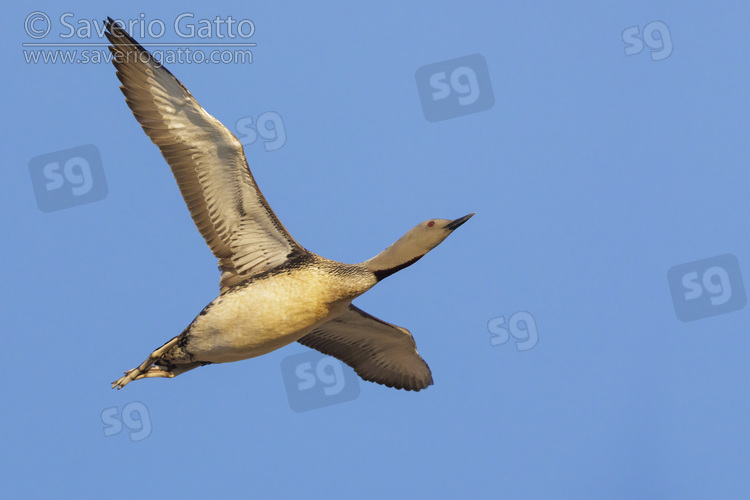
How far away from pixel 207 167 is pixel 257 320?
2.42m

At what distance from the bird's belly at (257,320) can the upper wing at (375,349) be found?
9.47 ft

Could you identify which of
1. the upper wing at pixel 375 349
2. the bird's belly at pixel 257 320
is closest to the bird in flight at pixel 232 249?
the bird's belly at pixel 257 320

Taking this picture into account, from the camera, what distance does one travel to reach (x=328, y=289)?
16.8m

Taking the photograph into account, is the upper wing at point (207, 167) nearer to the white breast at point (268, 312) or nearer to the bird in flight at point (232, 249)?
the bird in flight at point (232, 249)

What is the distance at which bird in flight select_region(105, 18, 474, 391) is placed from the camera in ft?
54.6

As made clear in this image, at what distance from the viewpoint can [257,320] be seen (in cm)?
1656

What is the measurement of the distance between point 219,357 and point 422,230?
3441 mm

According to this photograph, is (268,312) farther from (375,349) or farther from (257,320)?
(375,349)

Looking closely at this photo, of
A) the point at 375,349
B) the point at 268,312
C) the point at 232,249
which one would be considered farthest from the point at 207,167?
the point at 375,349

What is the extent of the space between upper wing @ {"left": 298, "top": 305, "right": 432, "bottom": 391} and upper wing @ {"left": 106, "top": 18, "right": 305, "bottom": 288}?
8.99 ft

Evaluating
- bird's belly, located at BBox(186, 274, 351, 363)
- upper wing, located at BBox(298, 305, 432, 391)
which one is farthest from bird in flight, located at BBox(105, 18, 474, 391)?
upper wing, located at BBox(298, 305, 432, 391)

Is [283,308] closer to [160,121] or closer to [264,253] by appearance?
[264,253]

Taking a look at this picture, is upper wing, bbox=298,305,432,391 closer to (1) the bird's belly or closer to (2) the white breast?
(2) the white breast

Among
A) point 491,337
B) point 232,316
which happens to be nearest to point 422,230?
point 232,316
